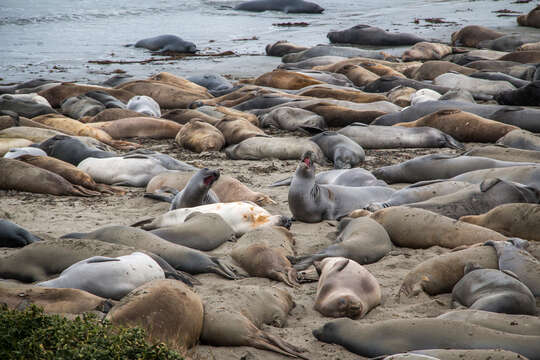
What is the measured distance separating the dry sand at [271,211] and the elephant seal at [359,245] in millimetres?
83

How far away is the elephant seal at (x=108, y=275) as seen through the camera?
159 inches

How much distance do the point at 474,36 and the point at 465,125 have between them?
1067 centimetres

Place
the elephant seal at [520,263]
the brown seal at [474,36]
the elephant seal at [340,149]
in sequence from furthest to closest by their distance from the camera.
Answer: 1. the brown seal at [474,36]
2. the elephant seal at [340,149]
3. the elephant seal at [520,263]

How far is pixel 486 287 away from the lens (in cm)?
384

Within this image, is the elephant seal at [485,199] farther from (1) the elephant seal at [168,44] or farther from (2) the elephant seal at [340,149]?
(1) the elephant seal at [168,44]

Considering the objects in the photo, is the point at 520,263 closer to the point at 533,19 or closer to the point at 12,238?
the point at 12,238

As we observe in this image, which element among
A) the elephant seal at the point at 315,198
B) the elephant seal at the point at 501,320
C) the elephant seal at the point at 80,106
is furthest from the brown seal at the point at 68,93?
the elephant seal at the point at 501,320

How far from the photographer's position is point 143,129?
9.67 m

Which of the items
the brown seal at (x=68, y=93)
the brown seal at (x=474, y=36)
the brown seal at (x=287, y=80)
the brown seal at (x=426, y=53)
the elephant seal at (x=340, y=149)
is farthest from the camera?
the brown seal at (x=474, y=36)

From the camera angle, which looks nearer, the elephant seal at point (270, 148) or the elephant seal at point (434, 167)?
Result: the elephant seal at point (434, 167)

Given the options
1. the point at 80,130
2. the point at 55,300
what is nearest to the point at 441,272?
the point at 55,300

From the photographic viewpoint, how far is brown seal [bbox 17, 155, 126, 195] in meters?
7.12

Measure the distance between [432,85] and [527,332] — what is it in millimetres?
8960

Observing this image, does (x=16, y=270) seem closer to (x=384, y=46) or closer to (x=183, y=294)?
(x=183, y=294)
